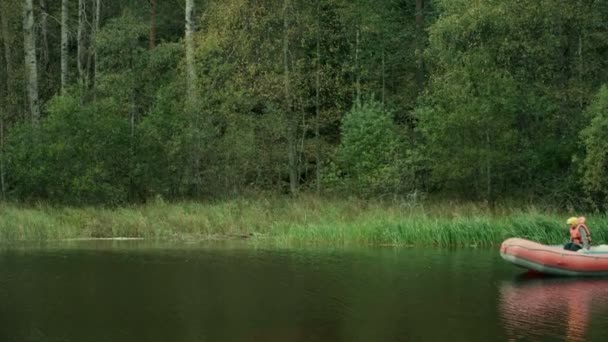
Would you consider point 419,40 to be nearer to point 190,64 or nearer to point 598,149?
point 190,64

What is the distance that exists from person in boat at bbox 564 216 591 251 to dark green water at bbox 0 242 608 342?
0.89 metres

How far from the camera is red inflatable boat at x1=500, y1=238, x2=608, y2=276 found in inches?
696

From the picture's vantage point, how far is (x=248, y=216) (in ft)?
80.6

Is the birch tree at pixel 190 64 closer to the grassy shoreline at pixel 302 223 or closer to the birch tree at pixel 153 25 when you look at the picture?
the grassy shoreline at pixel 302 223

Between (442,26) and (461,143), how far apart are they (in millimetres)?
3382

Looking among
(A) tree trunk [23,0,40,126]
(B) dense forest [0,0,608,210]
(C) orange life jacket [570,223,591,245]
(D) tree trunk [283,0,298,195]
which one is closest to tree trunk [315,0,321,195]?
(B) dense forest [0,0,608,210]

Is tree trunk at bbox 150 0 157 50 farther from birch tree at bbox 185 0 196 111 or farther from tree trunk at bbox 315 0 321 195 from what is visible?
tree trunk at bbox 315 0 321 195

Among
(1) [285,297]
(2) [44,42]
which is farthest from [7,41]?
(1) [285,297]

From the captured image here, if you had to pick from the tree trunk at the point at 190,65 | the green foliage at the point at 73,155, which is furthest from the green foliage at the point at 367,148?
the green foliage at the point at 73,155

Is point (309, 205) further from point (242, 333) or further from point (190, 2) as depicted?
point (242, 333)

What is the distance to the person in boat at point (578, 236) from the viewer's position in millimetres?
18094

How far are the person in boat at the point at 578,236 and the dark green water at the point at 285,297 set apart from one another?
2.93 feet

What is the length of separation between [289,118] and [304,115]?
1.41m

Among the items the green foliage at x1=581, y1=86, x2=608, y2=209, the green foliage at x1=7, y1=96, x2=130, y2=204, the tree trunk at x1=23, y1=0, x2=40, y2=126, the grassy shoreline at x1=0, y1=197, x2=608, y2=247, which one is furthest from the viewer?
the tree trunk at x1=23, y1=0, x2=40, y2=126
